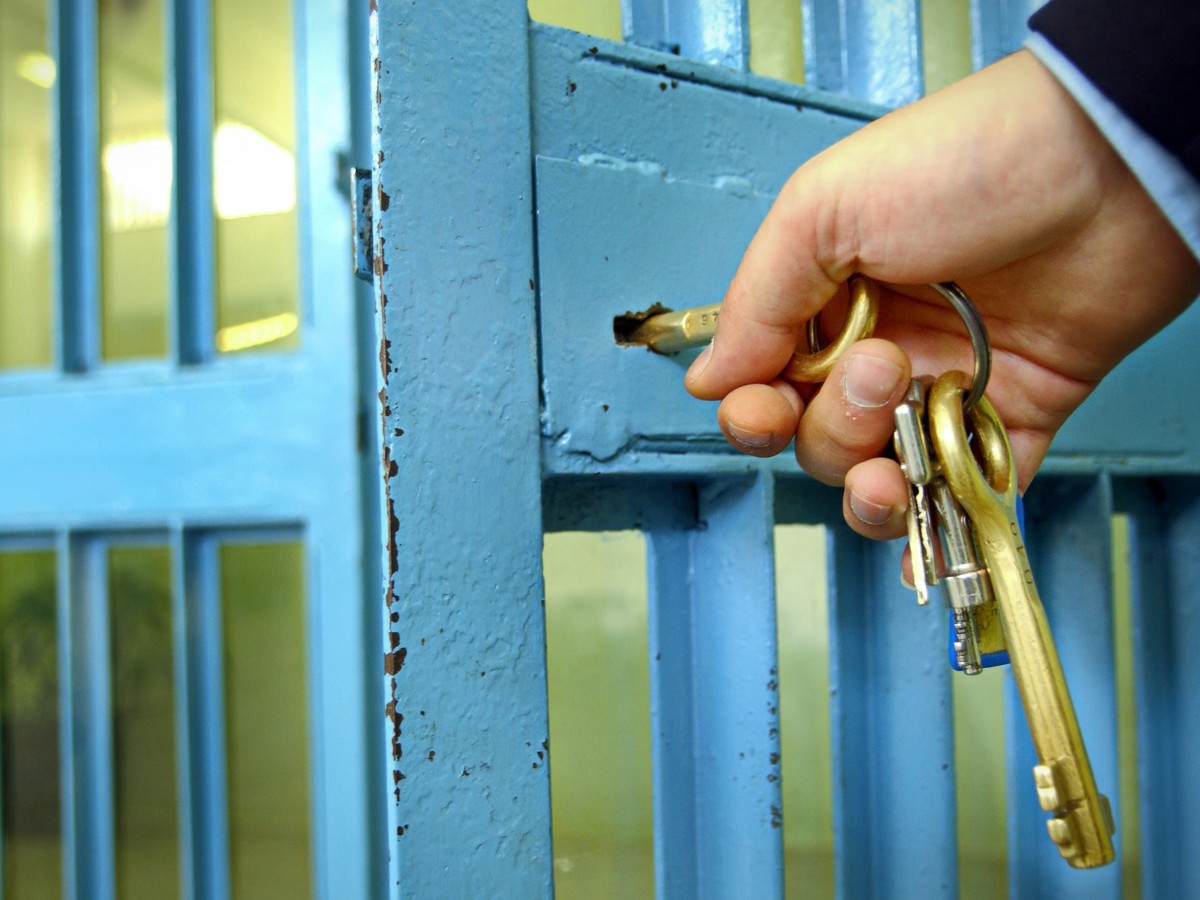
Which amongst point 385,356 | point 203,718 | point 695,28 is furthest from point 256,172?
point 385,356

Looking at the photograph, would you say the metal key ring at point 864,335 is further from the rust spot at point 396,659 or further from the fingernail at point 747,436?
the rust spot at point 396,659

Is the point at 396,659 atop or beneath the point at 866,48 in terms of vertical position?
beneath

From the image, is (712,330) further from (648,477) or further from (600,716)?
(600,716)

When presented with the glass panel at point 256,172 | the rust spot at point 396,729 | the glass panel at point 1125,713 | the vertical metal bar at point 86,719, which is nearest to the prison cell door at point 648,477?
the rust spot at point 396,729

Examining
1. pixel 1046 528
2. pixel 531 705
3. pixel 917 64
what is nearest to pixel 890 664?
pixel 1046 528

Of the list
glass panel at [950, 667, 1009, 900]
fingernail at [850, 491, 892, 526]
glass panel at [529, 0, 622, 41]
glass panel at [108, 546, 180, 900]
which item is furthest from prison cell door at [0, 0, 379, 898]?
fingernail at [850, 491, 892, 526]

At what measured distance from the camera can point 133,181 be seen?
4.13 ft

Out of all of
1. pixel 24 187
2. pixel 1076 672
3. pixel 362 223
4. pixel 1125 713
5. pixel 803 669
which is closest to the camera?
pixel 362 223

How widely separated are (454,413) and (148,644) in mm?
1041

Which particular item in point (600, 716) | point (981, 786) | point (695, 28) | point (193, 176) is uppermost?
point (193, 176)

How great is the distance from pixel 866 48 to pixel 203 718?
1076mm

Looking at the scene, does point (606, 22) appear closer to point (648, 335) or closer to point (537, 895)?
point (648, 335)

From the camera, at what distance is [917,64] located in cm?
62

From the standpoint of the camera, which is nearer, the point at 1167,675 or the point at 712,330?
the point at 712,330
